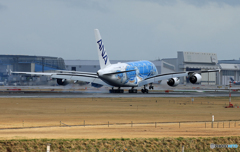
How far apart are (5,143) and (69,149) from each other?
3915 mm

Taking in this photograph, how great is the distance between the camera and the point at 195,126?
35.1m

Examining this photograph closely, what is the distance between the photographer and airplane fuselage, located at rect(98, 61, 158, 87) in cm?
7344

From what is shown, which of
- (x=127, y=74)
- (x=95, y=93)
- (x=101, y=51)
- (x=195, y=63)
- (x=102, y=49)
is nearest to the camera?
(x=101, y=51)

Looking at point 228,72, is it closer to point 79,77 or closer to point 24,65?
point 24,65

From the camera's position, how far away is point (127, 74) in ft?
266

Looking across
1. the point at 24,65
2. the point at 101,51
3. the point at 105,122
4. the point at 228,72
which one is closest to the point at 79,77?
the point at 101,51

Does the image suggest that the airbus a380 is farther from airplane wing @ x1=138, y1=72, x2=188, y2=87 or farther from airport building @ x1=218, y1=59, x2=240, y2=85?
airport building @ x1=218, y1=59, x2=240, y2=85

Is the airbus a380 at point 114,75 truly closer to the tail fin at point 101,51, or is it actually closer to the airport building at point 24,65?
the tail fin at point 101,51

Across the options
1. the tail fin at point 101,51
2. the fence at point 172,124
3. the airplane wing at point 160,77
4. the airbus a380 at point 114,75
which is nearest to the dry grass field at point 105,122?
the fence at point 172,124

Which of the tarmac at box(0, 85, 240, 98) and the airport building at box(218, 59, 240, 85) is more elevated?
the airport building at box(218, 59, 240, 85)

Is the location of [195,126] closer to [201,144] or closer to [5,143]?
[201,144]

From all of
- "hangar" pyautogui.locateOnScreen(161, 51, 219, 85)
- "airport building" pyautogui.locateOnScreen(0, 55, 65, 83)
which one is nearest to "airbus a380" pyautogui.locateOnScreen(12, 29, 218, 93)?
"airport building" pyautogui.locateOnScreen(0, 55, 65, 83)

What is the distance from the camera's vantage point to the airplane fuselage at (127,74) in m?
73.4

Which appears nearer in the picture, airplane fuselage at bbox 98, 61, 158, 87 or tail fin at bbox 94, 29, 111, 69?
airplane fuselage at bbox 98, 61, 158, 87
